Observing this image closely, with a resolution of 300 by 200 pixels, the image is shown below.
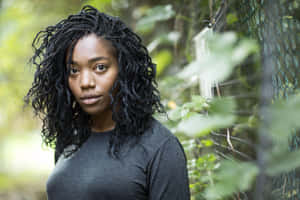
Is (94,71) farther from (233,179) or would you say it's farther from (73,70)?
(233,179)

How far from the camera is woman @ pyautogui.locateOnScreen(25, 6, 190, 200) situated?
3.31 feet

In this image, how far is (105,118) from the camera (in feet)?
3.87

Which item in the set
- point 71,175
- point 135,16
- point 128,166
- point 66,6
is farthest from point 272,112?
point 66,6

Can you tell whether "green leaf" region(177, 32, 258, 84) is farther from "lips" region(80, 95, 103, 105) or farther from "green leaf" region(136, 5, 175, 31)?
"green leaf" region(136, 5, 175, 31)

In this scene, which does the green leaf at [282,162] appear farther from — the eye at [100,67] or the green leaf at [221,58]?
the eye at [100,67]

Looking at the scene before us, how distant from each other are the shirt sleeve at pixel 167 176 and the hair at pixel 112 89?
0.14 metres

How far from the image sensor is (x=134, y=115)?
3.74 feet

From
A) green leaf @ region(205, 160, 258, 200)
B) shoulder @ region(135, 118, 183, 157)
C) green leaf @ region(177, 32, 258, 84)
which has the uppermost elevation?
green leaf @ region(177, 32, 258, 84)

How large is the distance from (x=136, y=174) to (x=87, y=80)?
37cm

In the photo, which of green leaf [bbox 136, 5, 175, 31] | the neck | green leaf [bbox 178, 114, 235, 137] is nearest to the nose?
the neck

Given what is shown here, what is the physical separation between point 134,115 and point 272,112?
750 millimetres

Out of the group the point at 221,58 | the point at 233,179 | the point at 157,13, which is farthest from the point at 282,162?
the point at 157,13

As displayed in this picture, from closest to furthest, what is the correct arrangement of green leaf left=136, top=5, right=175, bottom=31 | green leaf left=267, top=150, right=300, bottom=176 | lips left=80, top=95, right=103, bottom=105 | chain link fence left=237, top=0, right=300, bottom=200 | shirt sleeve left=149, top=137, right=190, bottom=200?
green leaf left=267, top=150, right=300, bottom=176, chain link fence left=237, top=0, right=300, bottom=200, shirt sleeve left=149, top=137, right=190, bottom=200, lips left=80, top=95, right=103, bottom=105, green leaf left=136, top=5, right=175, bottom=31

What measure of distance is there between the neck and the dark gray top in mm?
90
